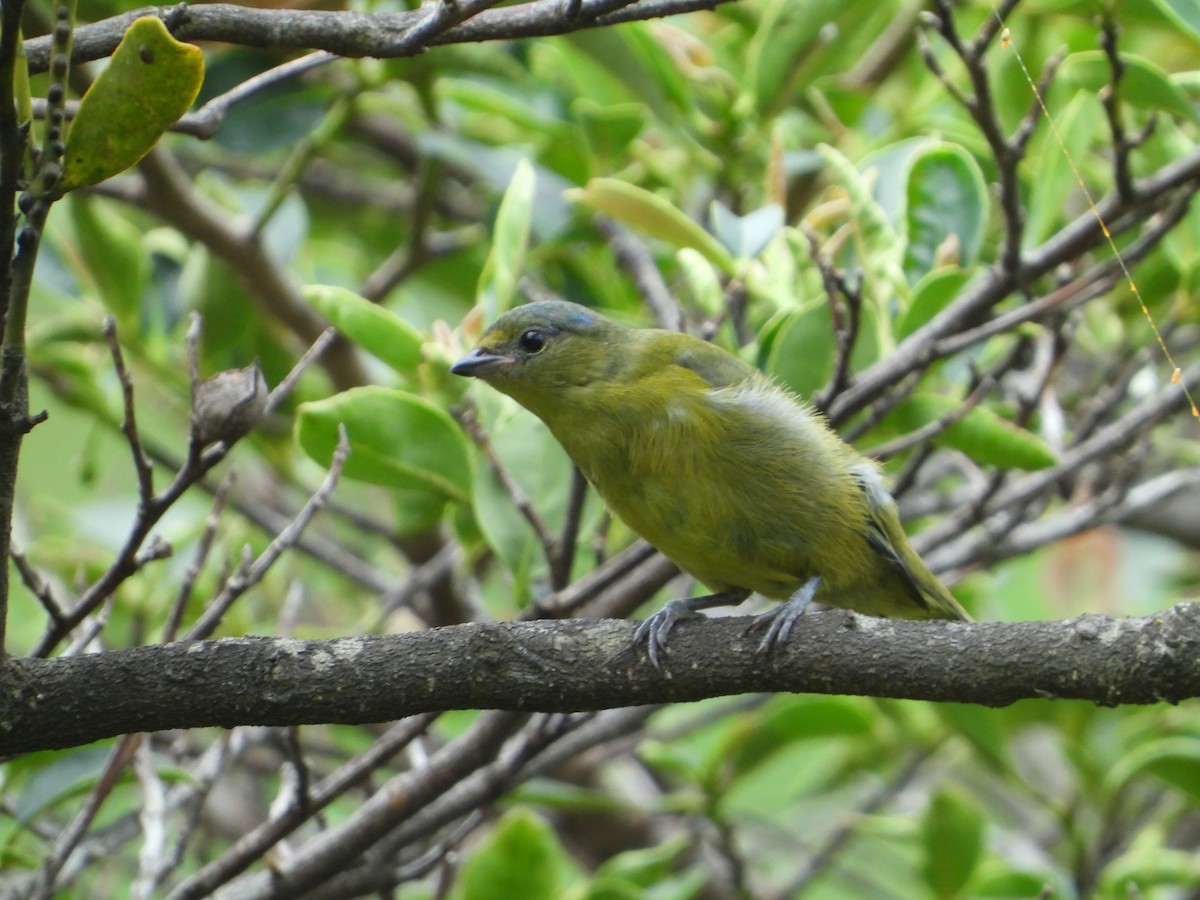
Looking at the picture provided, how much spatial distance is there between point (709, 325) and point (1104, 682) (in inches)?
53.3

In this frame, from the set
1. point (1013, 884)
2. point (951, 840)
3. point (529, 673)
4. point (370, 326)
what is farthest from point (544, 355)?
point (1013, 884)

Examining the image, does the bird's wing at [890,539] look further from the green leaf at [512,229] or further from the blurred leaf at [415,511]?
the blurred leaf at [415,511]

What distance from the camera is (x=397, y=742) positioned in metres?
2.47

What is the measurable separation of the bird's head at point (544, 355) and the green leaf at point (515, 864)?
896 mm

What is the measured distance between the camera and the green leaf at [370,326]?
2658 mm

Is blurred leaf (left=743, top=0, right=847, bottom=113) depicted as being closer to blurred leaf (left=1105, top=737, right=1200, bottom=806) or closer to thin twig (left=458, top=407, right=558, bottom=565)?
thin twig (left=458, top=407, right=558, bottom=565)

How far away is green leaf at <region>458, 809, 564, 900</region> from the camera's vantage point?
9.27ft

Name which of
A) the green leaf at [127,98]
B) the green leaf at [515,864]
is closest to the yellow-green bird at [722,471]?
the green leaf at [515,864]

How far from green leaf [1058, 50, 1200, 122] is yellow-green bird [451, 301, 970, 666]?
0.96 m

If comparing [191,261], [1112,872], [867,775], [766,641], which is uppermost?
[191,261]

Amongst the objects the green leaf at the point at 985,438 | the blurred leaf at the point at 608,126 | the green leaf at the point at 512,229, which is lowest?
the green leaf at the point at 985,438

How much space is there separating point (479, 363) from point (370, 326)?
0.93 ft

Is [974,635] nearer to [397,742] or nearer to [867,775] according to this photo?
[397,742]

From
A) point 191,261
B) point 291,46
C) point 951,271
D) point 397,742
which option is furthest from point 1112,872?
point 191,261
